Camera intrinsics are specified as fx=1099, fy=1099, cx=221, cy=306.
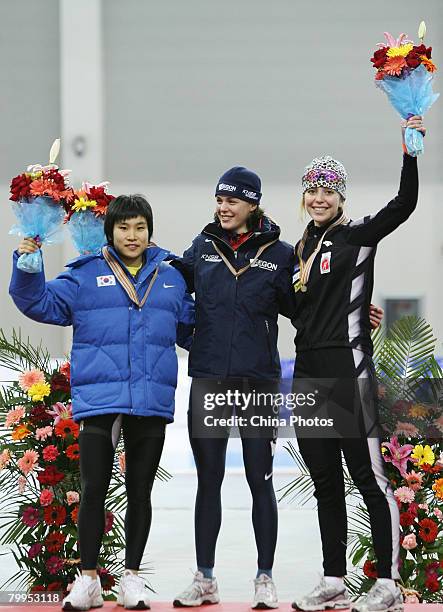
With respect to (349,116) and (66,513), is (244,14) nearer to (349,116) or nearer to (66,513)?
(349,116)

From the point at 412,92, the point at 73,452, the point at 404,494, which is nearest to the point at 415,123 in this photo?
the point at 412,92

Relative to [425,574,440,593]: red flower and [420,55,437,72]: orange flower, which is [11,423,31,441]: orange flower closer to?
[425,574,440,593]: red flower

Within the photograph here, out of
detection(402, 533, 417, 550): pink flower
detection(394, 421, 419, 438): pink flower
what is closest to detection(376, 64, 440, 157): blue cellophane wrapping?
detection(394, 421, 419, 438): pink flower

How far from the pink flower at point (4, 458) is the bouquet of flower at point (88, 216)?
2.76 feet

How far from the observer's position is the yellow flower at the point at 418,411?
3975 millimetres

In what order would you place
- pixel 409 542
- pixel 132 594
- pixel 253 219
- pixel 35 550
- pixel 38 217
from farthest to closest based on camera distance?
pixel 35 550
pixel 409 542
pixel 253 219
pixel 38 217
pixel 132 594

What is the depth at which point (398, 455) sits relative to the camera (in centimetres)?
388

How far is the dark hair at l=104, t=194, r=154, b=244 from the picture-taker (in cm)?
341

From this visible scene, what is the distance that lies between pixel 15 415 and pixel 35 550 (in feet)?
1.61

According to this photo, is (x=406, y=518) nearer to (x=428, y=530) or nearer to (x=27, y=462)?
(x=428, y=530)

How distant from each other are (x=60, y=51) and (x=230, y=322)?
28.4 feet

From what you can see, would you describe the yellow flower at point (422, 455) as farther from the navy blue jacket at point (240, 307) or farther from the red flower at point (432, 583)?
the navy blue jacket at point (240, 307)

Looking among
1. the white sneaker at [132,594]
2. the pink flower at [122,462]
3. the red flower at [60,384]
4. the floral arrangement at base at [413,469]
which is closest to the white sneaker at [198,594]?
the white sneaker at [132,594]

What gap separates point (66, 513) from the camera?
395cm
